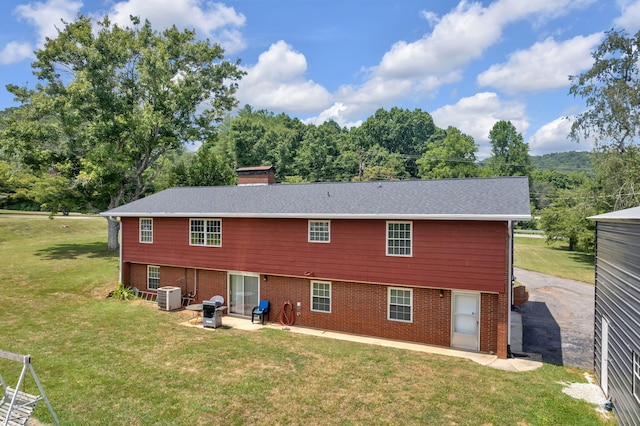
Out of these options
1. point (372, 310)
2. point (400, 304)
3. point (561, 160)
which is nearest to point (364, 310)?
point (372, 310)

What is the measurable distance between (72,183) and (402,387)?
26.5 m

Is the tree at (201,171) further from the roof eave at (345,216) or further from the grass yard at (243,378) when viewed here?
the grass yard at (243,378)

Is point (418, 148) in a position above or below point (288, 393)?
above

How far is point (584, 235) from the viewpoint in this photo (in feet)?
111

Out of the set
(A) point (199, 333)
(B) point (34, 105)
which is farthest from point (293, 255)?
(B) point (34, 105)

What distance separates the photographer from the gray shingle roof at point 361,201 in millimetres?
13305

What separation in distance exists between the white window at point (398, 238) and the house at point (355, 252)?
0.04m

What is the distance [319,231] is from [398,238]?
316cm

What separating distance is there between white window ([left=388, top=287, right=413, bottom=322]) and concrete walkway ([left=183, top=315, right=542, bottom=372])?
2.89 feet

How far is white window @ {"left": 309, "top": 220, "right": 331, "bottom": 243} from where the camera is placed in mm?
15453

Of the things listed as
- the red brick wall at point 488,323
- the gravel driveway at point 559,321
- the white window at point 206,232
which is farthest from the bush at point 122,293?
the gravel driveway at point 559,321

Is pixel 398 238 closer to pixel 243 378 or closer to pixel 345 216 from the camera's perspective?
pixel 345 216

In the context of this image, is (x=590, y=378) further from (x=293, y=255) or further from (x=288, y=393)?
(x=293, y=255)

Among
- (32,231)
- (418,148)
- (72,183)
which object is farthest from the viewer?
(418,148)
